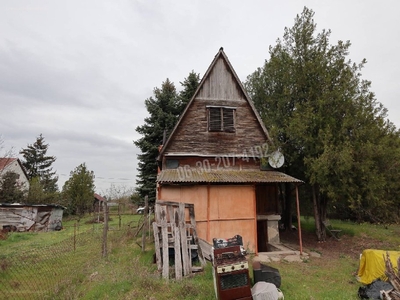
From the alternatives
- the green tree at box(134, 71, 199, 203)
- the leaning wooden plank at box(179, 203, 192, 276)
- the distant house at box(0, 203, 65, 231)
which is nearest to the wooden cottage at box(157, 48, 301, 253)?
the leaning wooden plank at box(179, 203, 192, 276)

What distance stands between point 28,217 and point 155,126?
13192 millimetres

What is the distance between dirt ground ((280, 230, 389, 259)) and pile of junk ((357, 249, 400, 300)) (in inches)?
145

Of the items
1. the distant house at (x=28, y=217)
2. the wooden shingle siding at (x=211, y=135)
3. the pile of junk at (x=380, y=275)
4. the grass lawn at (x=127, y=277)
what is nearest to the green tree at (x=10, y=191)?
the distant house at (x=28, y=217)

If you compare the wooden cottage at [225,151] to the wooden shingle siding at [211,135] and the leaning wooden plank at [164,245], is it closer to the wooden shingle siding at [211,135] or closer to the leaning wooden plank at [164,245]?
the wooden shingle siding at [211,135]

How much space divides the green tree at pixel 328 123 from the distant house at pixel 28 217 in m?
20.1

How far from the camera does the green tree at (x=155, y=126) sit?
74.0 ft

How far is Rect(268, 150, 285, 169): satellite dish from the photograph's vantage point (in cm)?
1277

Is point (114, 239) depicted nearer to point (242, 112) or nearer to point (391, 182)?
point (242, 112)

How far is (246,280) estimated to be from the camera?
17.2 feet

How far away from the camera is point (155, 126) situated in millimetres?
22828

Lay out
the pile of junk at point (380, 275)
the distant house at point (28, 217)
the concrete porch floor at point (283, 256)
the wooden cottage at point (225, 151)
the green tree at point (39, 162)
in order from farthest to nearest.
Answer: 1. the green tree at point (39, 162)
2. the distant house at point (28, 217)
3. the wooden cottage at point (225, 151)
4. the concrete porch floor at point (283, 256)
5. the pile of junk at point (380, 275)

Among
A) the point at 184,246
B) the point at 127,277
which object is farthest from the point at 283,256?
the point at 127,277

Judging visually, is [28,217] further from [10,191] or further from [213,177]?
[213,177]

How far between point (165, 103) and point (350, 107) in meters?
16.3
